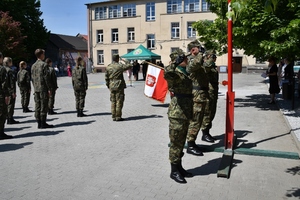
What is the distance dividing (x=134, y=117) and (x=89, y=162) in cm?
454

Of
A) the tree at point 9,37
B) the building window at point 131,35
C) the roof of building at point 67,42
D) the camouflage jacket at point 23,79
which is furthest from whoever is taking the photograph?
the roof of building at point 67,42

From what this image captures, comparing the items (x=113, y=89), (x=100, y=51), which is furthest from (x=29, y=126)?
(x=100, y=51)

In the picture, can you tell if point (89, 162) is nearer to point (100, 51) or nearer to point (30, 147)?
point (30, 147)

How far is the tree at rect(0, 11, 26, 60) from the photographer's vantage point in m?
31.8

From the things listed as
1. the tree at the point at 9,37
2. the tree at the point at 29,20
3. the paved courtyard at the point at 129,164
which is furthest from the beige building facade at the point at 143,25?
the paved courtyard at the point at 129,164

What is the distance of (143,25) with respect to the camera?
43.0 meters

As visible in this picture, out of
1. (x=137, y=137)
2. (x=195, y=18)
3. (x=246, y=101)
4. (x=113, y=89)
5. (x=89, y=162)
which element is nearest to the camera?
(x=89, y=162)

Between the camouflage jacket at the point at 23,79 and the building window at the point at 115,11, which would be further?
the building window at the point at 115,11

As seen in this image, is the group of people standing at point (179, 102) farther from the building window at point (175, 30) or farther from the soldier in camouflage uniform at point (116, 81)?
the building window at point (175, 30)

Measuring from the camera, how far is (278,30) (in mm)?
8578

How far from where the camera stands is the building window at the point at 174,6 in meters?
40.8

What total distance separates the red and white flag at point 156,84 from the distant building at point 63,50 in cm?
4163

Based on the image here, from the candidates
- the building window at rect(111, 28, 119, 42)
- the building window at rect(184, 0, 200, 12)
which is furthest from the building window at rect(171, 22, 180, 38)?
the building window at rect(111, 28, 119, 42)

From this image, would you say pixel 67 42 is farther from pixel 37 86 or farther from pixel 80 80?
pixel 37 86
